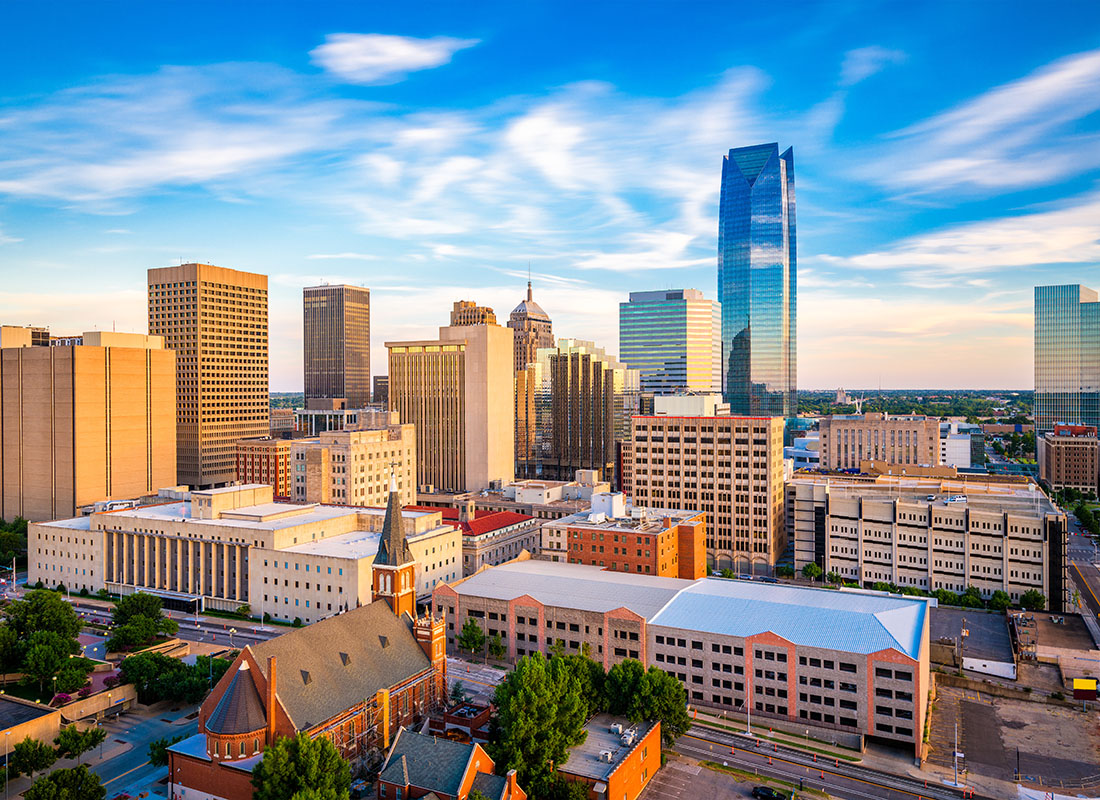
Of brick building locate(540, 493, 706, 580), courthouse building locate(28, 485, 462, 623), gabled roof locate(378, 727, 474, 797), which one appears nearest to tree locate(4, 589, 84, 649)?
courthouse building locate(28, 485, 462, 623)

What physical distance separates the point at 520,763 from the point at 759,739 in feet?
107

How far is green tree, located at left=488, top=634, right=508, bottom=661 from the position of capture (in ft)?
357

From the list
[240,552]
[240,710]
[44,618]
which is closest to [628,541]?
[240,552]

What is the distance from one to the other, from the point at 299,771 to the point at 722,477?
124 meters

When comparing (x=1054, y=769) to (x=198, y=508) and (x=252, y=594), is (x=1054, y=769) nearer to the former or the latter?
(x=252, y=594)

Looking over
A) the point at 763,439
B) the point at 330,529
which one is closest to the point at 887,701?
the point at 763,439

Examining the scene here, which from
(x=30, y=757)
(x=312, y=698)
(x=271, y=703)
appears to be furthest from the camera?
(x=30, y=757)

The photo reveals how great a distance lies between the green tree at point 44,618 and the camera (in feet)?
350

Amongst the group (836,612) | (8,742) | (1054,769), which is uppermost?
(836,612)

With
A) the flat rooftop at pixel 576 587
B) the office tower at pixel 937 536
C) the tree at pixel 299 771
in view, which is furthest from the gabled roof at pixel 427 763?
the office tower at pixel 937 536

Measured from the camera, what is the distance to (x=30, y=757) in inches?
2847

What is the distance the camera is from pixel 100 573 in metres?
150

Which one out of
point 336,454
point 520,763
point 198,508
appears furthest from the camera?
point 336,454

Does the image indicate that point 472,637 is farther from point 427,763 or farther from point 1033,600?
point 1033,600
